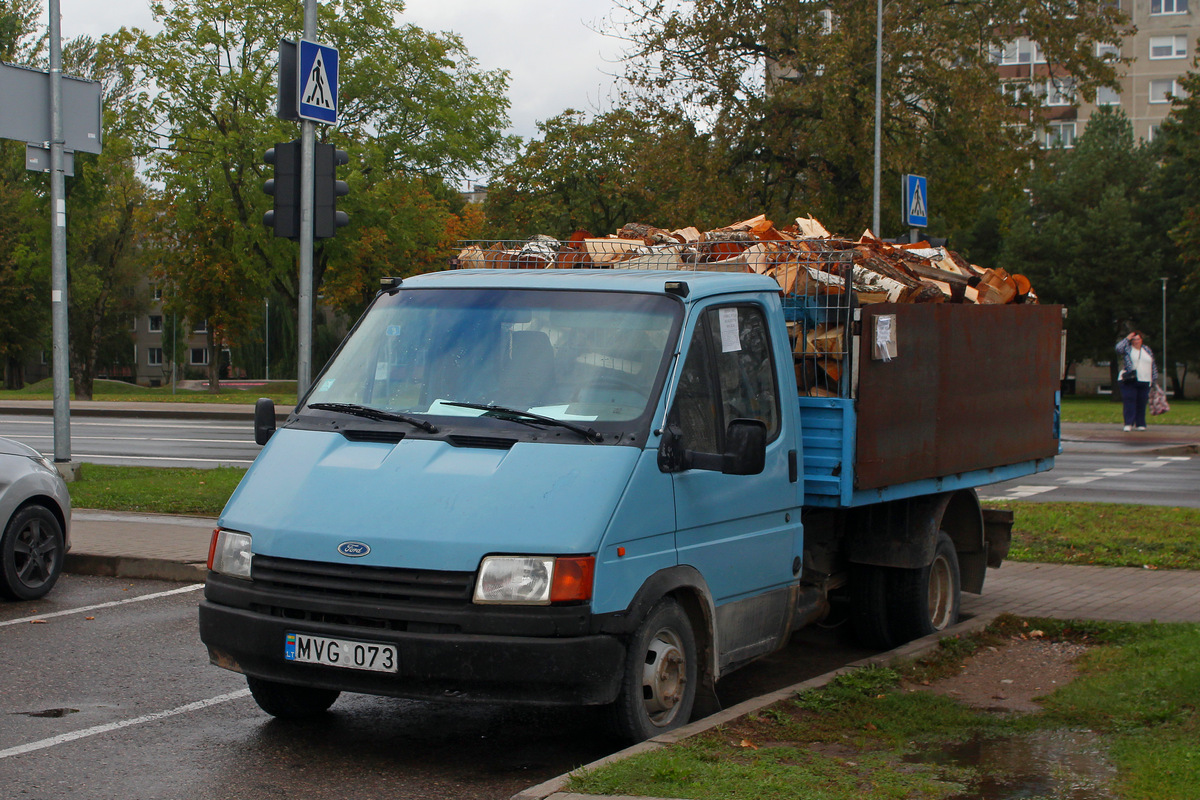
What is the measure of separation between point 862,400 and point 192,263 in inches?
2075

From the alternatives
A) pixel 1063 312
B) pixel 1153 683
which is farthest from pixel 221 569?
pixel 1063 312

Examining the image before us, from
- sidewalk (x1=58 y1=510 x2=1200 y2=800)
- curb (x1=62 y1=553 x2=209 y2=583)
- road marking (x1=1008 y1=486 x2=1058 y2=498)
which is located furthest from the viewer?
road marking (x1=1008 y1=486 x2=1058 y2=498)

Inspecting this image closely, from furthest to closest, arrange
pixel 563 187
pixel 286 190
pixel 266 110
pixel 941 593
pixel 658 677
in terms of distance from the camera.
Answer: pixel 563 187
pixel 266 110
pixel 286 190
pixel 941 593
pixel 658 677

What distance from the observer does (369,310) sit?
6258 millimetres

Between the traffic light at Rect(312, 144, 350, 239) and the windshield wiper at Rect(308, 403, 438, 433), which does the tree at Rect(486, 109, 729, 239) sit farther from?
the windshield wiper at Rect(308, 403, 438, 433)

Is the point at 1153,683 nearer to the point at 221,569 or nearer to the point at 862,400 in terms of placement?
the point at 862,400

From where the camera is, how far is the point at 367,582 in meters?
4.96

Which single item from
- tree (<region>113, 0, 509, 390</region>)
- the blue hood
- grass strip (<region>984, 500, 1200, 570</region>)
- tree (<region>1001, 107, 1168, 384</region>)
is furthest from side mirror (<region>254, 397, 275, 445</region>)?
tree (<region>1001, 107, 1168, 384</region>)

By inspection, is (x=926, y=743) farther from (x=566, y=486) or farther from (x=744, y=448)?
(x=566, y=486)

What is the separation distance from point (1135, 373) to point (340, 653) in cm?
2426

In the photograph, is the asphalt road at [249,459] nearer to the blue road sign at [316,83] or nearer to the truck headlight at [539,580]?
the blue road sign at [316,83]

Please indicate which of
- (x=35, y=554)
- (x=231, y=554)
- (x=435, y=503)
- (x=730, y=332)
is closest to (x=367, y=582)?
(x=435, y=503)

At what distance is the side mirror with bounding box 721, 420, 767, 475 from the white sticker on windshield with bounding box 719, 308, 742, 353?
0.64 meters

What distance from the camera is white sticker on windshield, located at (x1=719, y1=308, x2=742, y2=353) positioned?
19.3 feet
